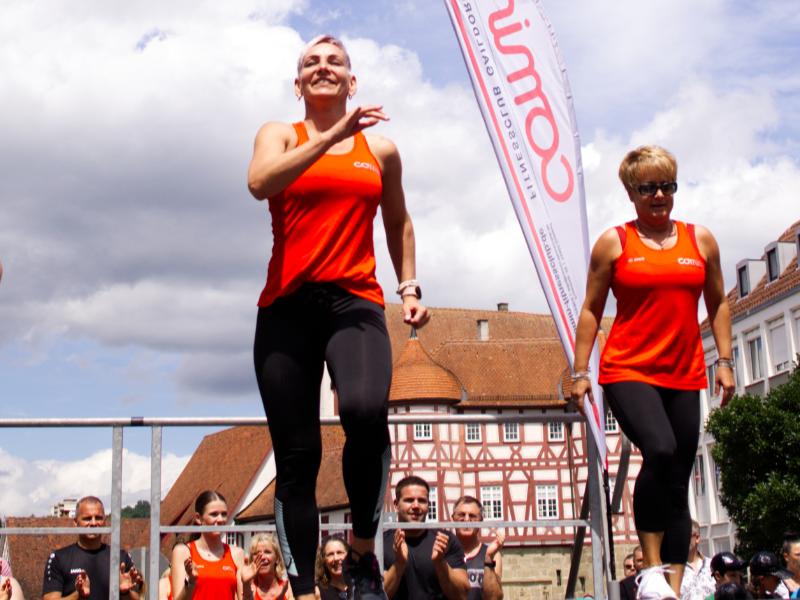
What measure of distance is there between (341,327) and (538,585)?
8.02 ft

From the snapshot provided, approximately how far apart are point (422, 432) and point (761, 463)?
25.3 m

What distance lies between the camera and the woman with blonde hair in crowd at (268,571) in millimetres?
5125

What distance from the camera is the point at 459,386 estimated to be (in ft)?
172

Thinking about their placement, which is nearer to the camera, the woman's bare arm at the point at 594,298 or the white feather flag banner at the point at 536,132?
the woman's bare arm at the point at 594,298

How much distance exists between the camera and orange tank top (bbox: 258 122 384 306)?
3033mm

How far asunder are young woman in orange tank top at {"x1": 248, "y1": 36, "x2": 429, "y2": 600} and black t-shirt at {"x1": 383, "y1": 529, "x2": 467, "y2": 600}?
1.54 m

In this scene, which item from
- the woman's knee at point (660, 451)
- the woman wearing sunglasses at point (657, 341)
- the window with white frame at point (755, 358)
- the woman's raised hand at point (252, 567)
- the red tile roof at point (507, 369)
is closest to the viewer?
the woman's knee at point (660, 451)

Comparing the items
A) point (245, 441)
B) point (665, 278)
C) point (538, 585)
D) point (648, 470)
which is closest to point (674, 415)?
point (648, 470)

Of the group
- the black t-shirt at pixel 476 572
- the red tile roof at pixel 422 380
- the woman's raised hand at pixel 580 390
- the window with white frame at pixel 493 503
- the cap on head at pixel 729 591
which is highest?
the red tile roof at pixel 422 380

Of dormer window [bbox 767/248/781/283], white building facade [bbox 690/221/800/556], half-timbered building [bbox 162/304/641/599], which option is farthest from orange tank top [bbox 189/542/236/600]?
dormer window [bbox 767/248/781/283]

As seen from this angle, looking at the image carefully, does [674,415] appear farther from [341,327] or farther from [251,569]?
[251,569]

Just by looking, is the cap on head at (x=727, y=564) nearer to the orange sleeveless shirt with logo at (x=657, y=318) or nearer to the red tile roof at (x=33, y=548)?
the orange sleeveless shirt with logo at (x=657, y=318)

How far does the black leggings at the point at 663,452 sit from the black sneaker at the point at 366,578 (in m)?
1.36

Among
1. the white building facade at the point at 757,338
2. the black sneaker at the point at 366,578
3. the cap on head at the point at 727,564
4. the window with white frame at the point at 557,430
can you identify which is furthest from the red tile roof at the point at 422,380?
the black sneaker at the point at 366,578
